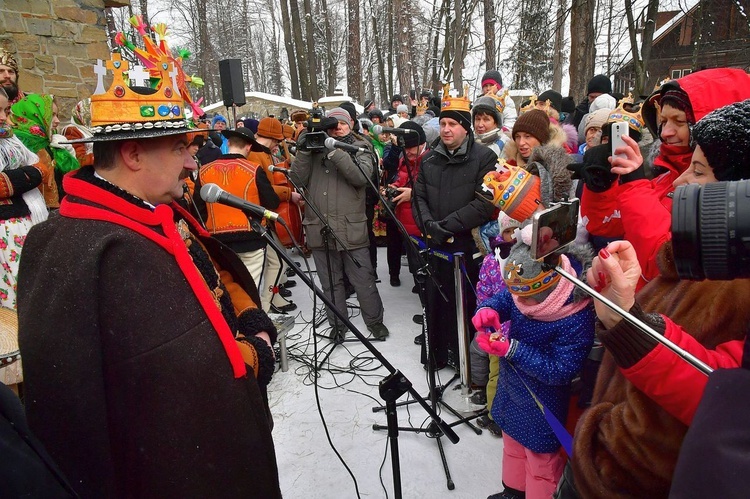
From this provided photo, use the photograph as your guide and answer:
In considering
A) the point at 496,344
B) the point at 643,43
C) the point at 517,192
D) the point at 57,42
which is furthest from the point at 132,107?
the point at 643,43

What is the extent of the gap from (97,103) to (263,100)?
1919 cm

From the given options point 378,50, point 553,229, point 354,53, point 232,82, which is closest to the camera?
point 553,229

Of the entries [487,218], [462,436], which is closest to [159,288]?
[462,436]

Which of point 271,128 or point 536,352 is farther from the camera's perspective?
point 271,128

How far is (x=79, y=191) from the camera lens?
137 centimetres

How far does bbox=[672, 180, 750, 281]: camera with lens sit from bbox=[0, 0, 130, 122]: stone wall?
330 inches

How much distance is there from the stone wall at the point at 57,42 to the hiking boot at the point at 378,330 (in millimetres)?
6325

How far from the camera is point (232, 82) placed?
544 cm

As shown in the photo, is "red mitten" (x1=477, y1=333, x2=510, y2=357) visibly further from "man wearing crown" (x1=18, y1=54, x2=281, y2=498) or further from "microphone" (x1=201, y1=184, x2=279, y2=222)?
"microphone" (x1=201, y1=184, x2=279, y2=222)

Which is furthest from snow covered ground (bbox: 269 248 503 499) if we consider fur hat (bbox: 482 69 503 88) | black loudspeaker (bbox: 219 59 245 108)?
fur hat (bbox: 482 69 503 88)

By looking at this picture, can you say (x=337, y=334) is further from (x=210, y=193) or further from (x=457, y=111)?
(x=210, y=193)

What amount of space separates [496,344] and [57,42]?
27.5 ft

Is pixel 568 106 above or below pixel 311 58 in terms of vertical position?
below

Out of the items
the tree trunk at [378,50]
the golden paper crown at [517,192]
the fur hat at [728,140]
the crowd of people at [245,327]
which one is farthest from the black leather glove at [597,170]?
the tree trunk at [378,50]
